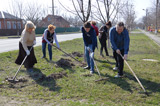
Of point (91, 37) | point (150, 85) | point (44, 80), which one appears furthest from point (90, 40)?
point (150, 85)

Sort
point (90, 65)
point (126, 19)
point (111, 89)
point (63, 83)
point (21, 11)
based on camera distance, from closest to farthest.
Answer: point (111, 89)
point (63, 83)
point (90, 65)
point (126, 19)
point (21, 11)

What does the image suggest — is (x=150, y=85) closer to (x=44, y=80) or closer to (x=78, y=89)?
(x=78, y=89)

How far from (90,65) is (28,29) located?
7.74 feet

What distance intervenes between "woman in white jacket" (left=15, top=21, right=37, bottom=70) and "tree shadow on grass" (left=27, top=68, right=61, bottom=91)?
0.40 meters

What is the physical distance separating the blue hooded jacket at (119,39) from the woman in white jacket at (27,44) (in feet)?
8.27

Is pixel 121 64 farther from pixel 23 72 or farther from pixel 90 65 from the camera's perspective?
pixel 23 72

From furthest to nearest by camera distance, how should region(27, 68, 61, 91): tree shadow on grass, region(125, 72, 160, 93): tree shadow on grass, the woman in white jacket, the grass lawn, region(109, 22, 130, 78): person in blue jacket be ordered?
1. the woman in white jacket
2. region(109, 22, 130, 78): person in blue jacket
3. region(27, 68, 61, 91): tree shadow on grass
4. region(125, 72, 160, 93): tree shadow on grass
5. the grass lawn

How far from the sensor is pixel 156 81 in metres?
5.25

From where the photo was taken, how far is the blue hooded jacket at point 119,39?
5.40 meters

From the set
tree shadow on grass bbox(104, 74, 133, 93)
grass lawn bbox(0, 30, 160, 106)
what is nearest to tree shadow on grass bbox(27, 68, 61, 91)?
grass lawn bbox(0, 30, 160, 106)

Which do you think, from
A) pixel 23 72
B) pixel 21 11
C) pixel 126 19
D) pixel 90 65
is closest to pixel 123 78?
pixel 90 65

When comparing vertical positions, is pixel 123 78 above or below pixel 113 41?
below

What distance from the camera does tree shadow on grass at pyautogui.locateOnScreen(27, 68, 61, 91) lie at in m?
4.84

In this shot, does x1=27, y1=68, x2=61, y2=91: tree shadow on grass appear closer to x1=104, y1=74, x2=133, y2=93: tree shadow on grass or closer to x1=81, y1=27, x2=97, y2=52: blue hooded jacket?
x1=104, y1=74, x2=133, y2=93: tree shadow on grass
